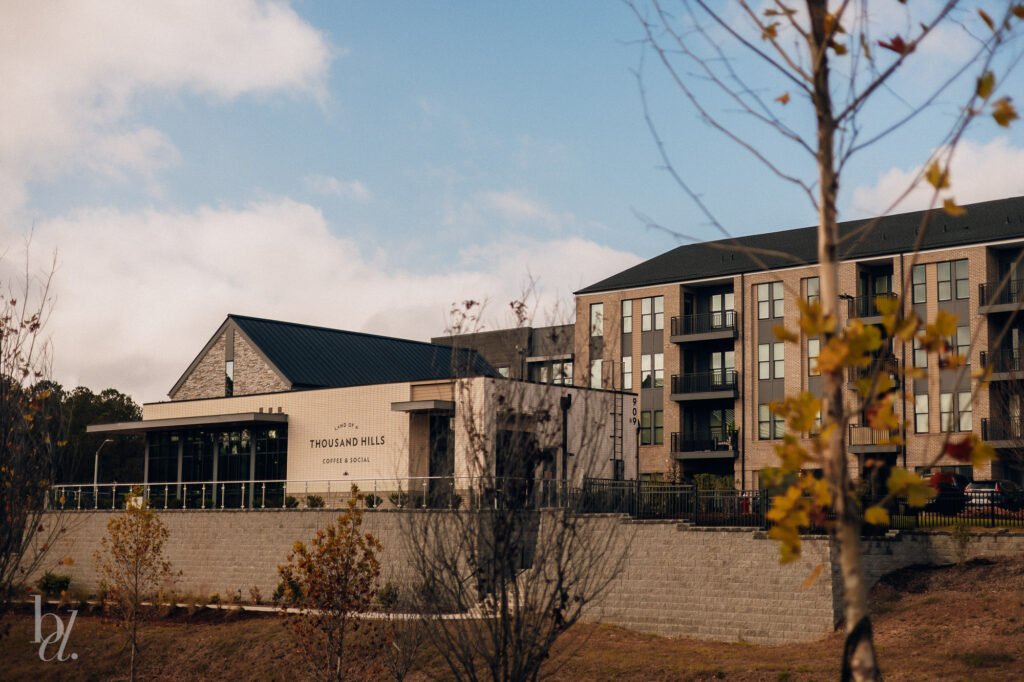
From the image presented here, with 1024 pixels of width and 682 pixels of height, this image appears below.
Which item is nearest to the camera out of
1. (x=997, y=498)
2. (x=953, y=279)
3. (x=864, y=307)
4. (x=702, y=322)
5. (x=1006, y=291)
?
(x=997, y=498)

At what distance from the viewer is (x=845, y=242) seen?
55656mm

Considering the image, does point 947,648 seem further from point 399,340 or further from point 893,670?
point 399,340

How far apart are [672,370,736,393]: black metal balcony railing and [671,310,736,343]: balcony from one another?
1961 millimetres

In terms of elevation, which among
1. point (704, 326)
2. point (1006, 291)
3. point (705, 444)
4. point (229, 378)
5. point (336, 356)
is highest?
point (1006, 291)

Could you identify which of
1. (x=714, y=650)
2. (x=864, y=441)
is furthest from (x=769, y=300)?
(x=714, y=650)

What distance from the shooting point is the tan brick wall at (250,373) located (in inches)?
1759

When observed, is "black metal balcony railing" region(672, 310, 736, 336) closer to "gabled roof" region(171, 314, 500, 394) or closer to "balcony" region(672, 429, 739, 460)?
"balcony" region(672, 429, 739, 460)

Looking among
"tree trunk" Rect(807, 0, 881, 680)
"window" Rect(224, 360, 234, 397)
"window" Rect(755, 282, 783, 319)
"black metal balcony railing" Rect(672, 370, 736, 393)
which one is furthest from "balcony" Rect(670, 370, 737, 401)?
"tree trunk" Rect(807, 0, 881, 680)

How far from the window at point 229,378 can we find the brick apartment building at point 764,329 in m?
15.7

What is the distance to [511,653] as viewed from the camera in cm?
1102

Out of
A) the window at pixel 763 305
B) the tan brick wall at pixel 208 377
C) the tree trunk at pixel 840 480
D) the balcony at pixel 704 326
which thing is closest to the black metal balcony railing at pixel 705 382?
the balcony at pixel 704 326

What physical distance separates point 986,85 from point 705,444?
173 ft

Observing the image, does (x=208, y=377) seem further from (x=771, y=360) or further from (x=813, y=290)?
(x=813, y=290)

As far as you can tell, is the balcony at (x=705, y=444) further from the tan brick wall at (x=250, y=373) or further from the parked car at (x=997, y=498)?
the parked car at (x=997, y=498)
